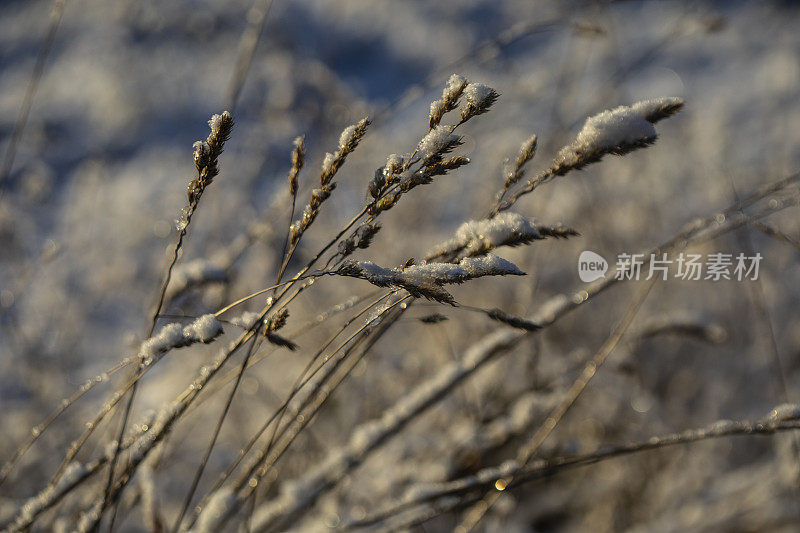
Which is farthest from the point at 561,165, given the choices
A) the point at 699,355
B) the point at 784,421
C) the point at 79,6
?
the point at 79,6

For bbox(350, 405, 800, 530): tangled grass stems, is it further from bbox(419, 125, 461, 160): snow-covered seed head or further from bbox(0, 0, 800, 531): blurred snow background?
bbox(419, 125, 461, 160): snow-covered seed head

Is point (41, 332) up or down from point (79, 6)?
down

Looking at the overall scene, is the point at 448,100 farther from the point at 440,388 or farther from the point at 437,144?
the point at 440,388

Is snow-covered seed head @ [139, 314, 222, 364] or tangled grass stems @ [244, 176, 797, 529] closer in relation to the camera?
snow-covered seed head @ [139, 314, 222, 364]

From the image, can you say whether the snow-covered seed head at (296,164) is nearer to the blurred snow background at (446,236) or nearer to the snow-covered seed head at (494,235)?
the snow-covered seed head at (494,235)

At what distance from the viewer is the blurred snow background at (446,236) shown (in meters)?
1.50

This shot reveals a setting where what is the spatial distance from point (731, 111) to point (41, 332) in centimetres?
546


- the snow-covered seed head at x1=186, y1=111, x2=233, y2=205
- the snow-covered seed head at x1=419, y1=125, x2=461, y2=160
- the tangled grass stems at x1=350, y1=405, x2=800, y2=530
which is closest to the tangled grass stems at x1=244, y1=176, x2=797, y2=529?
the tangled grass stems at x1=350, y1=405, x2=800, y2=530

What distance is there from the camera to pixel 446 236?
122 inches

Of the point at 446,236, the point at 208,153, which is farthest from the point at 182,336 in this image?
the point at 446,236

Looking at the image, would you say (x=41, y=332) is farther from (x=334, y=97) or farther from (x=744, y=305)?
(x=744, y=305)

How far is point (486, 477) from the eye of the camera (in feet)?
2.38

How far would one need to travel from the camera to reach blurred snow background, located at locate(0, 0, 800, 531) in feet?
4.91

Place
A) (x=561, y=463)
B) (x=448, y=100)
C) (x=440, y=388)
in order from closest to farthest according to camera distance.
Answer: (x=448, y=100) < (x=561, y=463) < (x=440, y=388)
